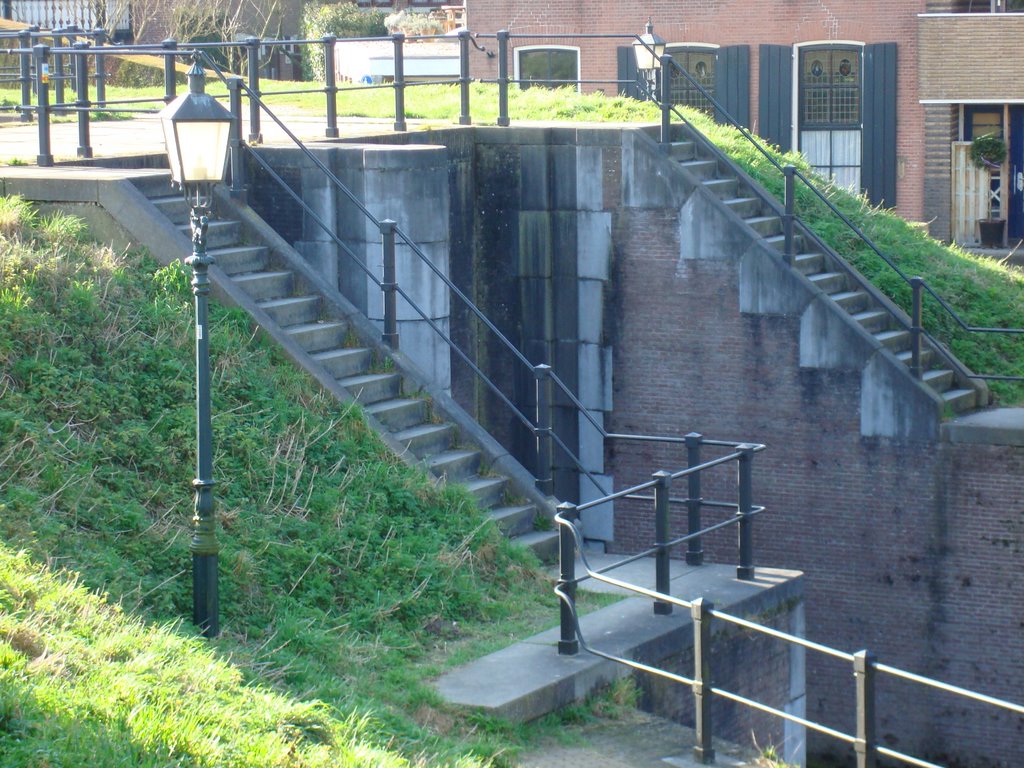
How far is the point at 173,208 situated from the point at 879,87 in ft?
56.8

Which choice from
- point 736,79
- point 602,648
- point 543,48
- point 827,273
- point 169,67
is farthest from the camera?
point 543,48

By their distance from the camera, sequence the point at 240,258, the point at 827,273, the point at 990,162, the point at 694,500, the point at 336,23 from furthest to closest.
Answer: the point at 336,23
the point at 990,162
the point at 827,273
the point at 240,258
the point at 694,500

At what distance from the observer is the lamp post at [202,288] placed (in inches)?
334

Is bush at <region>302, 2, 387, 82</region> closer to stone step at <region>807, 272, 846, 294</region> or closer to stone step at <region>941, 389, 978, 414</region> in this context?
stone step at <region>807, 272, 846, 294</region>

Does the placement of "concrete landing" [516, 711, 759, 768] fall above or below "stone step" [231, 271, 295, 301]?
below

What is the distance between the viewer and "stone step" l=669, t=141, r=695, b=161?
51.9ft

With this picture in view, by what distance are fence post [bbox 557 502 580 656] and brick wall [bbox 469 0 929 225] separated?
18986 mm

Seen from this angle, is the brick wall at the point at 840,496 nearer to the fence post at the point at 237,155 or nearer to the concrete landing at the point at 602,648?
the concrete landing at the point at 602,648

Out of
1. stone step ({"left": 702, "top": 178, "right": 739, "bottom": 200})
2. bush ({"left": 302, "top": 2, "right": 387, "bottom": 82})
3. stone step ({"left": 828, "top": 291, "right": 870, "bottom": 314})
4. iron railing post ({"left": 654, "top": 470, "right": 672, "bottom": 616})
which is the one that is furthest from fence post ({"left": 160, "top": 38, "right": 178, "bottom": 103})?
bush ({"left": 302, "top": 2, "right": 387, "bottom": 82})

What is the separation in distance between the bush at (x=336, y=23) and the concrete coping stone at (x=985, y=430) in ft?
88.3

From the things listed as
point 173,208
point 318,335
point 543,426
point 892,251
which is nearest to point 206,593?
point 318,335

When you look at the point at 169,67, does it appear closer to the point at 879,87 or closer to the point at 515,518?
the point at 515,518

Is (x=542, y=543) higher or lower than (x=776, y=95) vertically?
lower

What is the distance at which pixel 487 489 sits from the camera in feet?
38.3
